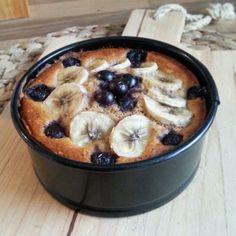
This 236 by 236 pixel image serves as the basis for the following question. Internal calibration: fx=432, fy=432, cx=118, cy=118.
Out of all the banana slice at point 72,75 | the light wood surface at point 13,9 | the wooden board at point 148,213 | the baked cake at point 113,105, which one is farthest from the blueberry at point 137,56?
the light wood surface at point 13,9

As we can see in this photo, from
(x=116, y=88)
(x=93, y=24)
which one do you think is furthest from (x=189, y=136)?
(x=93, y=24)

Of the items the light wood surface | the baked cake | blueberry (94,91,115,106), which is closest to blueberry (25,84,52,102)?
the baked cake

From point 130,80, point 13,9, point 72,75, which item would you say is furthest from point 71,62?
point 13,9

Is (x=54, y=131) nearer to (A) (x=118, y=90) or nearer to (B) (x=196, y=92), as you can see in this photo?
(A) (x=118, y=90)

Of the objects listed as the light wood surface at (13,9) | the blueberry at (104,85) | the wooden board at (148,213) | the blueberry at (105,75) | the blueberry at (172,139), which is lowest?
the light wood surface at (13,9)

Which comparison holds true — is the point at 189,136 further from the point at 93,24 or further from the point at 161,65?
the point at 93,24

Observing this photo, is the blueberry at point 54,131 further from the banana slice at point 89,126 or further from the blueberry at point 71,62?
the blueberry at point 71,62
